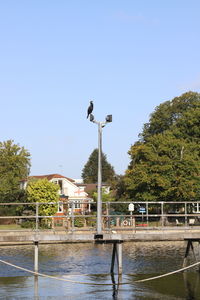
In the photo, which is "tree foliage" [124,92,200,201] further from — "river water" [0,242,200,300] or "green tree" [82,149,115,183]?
"green tree" [82,149,115,183]

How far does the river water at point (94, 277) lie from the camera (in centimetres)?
2381

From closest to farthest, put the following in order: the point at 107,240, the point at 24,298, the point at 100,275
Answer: the point at 24,298 → the point at 107,240 → the point at 100,275

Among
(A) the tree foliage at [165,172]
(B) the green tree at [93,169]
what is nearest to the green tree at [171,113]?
(A) the tree foliage at [165,172]

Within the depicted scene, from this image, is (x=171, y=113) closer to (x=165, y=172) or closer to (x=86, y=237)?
(x=165, y=172)

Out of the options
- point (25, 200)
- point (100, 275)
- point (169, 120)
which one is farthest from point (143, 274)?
point (169, 120)

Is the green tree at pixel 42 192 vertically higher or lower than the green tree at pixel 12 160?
lower

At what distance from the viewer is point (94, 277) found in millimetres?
27984

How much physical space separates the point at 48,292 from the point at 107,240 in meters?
3.62

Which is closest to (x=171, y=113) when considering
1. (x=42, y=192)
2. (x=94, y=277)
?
(x=42, y=192)

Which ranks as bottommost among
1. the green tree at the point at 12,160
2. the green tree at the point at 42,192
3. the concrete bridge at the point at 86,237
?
the concrete bridge at the point at 86,237

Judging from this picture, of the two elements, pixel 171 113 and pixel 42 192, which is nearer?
pixel 42 192

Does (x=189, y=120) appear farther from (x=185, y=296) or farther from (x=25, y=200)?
(x=185, y=296)

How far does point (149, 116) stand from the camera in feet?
285

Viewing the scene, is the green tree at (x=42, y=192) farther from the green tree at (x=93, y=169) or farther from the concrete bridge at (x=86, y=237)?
the green tree at (x=93, y=169)
